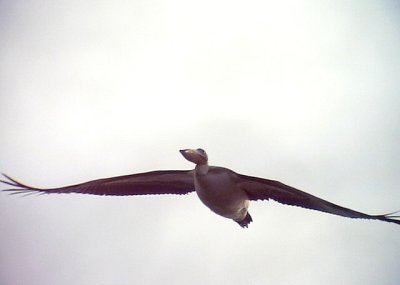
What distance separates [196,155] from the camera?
5.06 meters

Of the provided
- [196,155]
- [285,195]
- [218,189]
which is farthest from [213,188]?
[285,195]

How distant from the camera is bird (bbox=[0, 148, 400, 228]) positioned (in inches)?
211

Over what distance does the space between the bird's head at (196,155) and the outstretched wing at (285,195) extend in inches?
28.2

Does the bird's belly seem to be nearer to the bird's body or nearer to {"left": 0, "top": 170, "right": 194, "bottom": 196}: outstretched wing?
the bird's body

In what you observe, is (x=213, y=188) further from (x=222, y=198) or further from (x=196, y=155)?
(x=196, y=155)

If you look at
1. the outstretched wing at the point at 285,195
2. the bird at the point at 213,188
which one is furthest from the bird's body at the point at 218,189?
the outstretched wing at the point at 285,195

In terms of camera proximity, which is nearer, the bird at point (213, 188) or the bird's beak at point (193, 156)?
the bird's beak at point (193, 156)

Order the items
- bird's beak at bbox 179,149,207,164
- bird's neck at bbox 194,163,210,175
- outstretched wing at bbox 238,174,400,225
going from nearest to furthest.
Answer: bird's beak at bbox 179,149,207,164
bird's neck at bbox 194,163,210,175
outstretched wing at bbox 238,174,400,225

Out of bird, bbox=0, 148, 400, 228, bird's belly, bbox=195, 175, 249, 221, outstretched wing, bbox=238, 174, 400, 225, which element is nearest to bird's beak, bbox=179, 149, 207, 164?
bird, bbox=0, 148, 400, 228

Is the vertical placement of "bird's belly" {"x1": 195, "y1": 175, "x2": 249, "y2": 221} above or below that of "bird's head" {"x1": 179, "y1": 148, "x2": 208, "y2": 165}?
below

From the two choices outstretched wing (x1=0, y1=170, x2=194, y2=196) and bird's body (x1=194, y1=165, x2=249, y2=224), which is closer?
bird's body (x1=194, y1=165, x2=249, y2=224)

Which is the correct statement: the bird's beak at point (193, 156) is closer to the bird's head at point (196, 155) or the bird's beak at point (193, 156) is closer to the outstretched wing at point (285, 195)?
the bird's head at point (196, 155)

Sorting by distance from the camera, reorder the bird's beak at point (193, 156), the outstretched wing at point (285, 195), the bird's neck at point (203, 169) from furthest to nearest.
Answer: the outstretched wing at point (285, 195) < the bird's neck at point (203, 169) < the bird's beak at point (193, 156)

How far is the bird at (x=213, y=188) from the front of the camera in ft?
17.6
